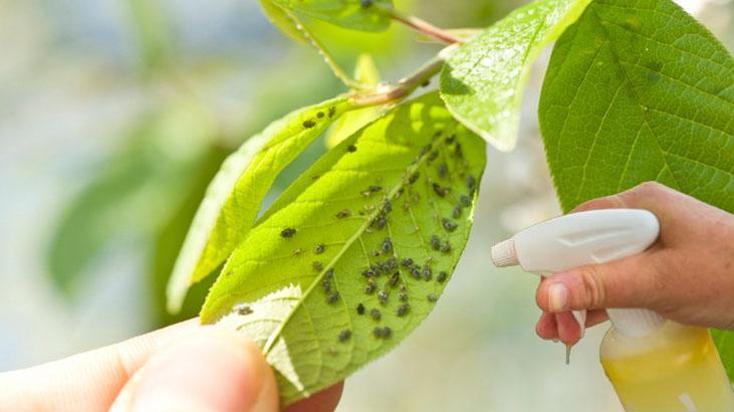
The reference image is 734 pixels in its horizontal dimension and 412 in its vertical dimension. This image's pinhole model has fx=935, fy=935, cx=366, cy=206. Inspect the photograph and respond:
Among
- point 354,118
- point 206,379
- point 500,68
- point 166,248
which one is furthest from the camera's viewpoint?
point 166,248

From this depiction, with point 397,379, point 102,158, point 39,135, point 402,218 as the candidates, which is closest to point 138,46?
point 102,158

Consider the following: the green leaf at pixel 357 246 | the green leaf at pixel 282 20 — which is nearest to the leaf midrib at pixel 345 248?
the green leaf at pixel 357 246

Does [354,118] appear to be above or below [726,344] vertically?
above

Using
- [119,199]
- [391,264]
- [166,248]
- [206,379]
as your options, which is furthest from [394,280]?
[119,199]

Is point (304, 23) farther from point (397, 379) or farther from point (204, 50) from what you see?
point (397, 379)

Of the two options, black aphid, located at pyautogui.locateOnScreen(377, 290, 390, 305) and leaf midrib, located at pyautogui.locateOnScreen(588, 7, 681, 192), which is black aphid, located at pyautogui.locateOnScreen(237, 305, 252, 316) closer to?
black aphid, located at pyautogui.locateOnScreen(377, 290, 390, 305)

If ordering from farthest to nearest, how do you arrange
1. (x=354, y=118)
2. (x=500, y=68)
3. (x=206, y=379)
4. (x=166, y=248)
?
(x=166, y=248)
(x=354, y=118)
(x=206, y=379)
(x=500, y=68)

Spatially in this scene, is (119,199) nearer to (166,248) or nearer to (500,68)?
(166,248)
